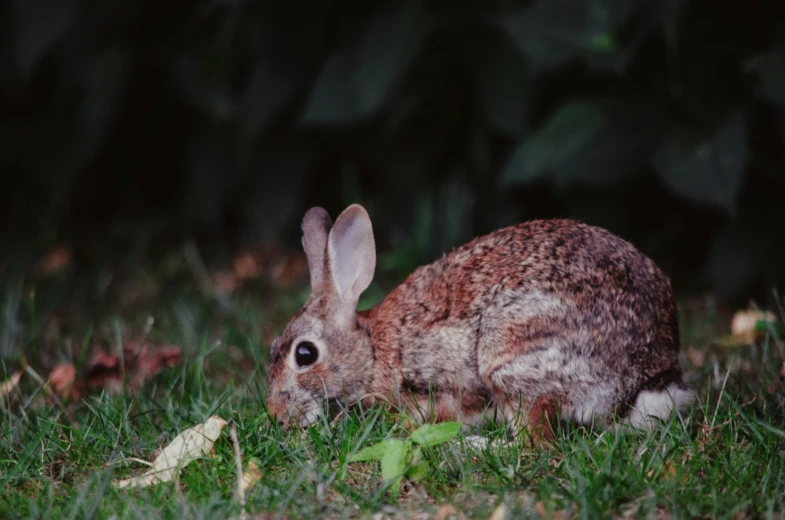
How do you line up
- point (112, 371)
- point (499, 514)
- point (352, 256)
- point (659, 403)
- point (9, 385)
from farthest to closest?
point (112, 371), point (9, 385), point (352, 256), point (659, 403), point (499, 514)

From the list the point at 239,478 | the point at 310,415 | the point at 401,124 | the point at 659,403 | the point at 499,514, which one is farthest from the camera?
the point at 401,124

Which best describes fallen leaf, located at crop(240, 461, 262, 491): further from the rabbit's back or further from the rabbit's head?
the rabbit's back

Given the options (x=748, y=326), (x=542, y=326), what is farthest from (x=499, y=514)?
(x=748, y=326)

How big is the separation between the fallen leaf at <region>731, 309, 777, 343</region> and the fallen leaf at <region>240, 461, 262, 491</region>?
2732mm

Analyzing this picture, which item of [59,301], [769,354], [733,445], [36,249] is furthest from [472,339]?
[36,249]

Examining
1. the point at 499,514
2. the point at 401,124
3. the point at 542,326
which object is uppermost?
the point at 401,124

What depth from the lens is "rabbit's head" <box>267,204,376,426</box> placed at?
3.80m

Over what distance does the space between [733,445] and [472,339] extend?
1047 millimetres

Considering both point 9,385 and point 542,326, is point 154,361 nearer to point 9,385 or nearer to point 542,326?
point 9,385

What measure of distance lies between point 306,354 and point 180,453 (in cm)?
83

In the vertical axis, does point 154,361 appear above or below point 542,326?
below

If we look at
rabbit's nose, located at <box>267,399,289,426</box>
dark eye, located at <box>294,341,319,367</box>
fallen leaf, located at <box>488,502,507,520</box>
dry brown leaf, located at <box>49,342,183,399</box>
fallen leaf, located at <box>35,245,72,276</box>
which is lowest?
fallen leaf, located at <box>35,245,72,276</box>

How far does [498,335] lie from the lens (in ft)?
11.9

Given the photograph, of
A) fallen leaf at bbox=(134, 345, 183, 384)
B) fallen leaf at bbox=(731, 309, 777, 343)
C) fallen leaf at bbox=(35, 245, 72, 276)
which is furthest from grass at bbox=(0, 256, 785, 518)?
fallen leaf at bbox=(35, 245, 72, 276)
